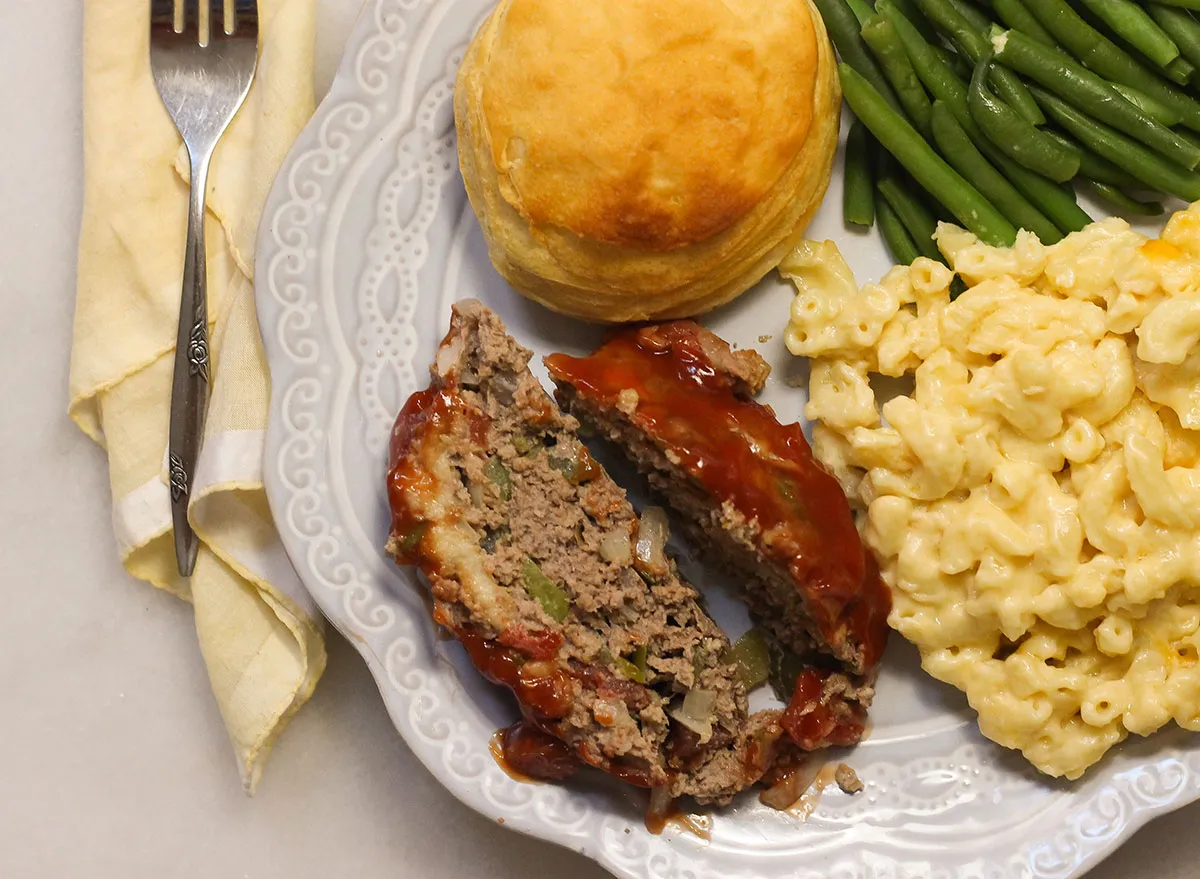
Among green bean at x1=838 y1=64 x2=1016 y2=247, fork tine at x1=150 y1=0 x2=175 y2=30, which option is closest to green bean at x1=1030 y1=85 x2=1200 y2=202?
green bean at x1=838 y1=64 x2=1016 y2=247

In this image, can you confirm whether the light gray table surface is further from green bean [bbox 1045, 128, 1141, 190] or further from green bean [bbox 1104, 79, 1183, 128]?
green bean [bbox 1104, 79, 1183, 128]

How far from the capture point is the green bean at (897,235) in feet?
11.2

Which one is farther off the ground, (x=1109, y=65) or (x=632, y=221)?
(x=1109, y=65)

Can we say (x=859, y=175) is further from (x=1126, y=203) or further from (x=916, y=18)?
(x=1126, y=203)

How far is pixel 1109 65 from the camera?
10.4ft

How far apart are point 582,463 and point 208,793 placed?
1.97 m

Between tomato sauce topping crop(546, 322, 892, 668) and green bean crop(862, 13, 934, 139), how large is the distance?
3.25 feet

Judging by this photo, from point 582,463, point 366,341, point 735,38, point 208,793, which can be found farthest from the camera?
point 208,793

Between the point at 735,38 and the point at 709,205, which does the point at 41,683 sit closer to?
the point at 709,205

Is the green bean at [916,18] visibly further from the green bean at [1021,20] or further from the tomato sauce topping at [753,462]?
the tomato sauce topping at [753,462]

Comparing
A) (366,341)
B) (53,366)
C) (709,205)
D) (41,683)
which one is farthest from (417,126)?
(41,683)

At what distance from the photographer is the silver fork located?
140 inches

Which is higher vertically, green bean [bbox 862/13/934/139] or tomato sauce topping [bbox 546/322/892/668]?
green bean [bbox 862/13/934/139]

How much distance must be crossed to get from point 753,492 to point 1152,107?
5.59 feet
